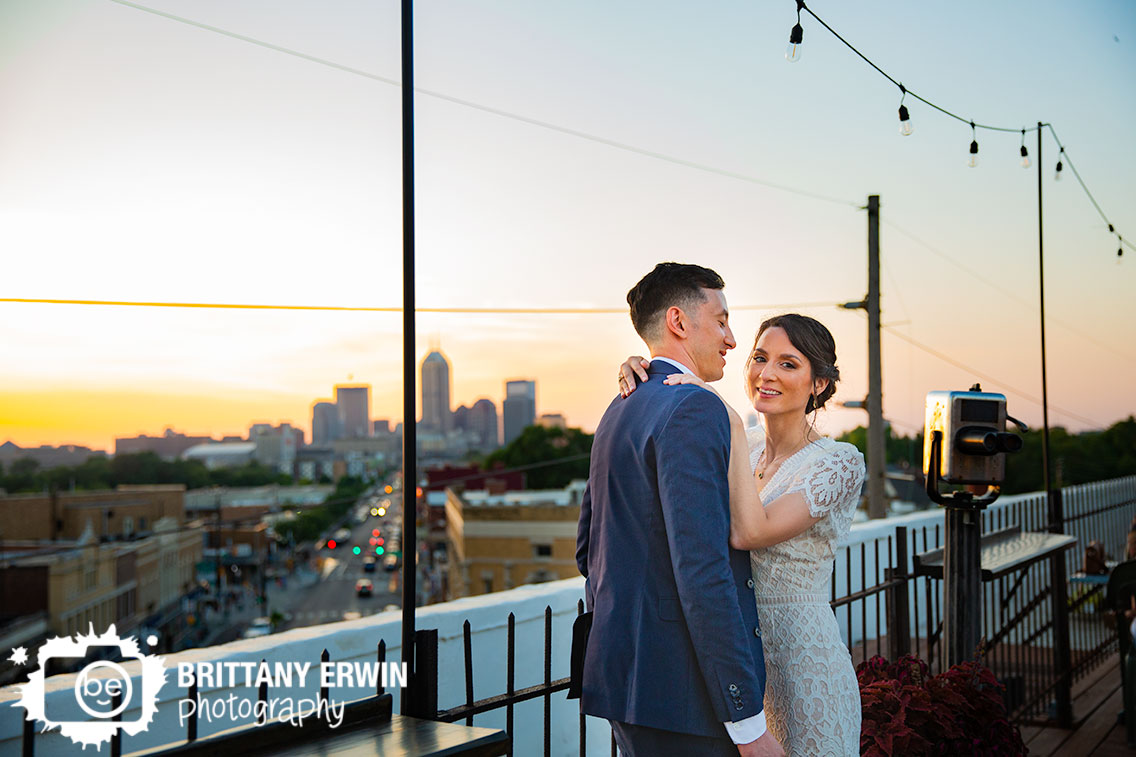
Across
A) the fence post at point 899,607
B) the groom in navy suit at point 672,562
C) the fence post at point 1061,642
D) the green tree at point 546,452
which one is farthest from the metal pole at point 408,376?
the green tree at point 546,452

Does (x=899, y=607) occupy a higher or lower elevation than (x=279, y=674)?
higher

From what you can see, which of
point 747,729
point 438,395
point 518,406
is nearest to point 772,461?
point 747,729

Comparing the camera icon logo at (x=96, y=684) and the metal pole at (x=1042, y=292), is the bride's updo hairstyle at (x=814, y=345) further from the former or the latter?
the metal pole at (x=1042, y=292)

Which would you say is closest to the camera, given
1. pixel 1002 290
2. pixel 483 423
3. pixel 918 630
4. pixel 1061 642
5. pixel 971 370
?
pixel 1061 642

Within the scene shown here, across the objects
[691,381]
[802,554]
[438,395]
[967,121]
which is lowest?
[802,554]

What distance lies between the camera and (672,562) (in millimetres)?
1478

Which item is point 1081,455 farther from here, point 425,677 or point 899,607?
point 425,677

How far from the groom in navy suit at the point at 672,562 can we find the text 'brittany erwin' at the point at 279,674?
3.43 feet

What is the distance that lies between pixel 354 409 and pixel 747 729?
85.5 metres

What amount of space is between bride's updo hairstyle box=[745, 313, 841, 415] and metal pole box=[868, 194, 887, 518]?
8156mm

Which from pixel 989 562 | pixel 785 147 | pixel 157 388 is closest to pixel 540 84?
pixel 785 147

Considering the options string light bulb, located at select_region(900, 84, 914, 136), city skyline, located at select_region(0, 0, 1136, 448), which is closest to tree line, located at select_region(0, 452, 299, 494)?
city skyline, located at select_region(0, 0, 1136, 448)

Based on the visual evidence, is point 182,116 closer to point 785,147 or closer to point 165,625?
point 785,147

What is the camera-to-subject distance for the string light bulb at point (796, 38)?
3.80 m
